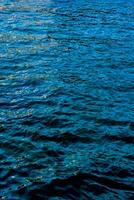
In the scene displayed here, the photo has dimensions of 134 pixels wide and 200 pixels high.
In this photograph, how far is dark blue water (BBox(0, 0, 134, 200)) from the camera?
1037 cm

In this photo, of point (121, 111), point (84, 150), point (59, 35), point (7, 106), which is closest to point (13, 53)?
point (59, 35)

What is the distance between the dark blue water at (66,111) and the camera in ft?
34.0

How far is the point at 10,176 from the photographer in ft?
34.3

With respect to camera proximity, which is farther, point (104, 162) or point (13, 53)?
point (13, 53)

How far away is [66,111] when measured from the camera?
14312mm

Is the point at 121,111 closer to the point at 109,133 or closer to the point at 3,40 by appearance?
the point at 109,133

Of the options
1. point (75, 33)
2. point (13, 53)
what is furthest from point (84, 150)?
point (75, 33)

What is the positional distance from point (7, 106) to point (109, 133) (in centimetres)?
413

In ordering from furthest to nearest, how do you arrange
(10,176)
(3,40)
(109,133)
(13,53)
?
(3,40) → (13,53) → (109,133) → (10,176)

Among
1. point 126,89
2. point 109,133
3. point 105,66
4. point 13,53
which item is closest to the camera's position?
point 109,133

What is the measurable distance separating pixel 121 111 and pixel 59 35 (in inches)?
453

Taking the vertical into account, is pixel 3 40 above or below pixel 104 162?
above

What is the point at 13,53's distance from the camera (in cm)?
2062

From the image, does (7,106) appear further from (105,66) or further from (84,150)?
(105,66)
